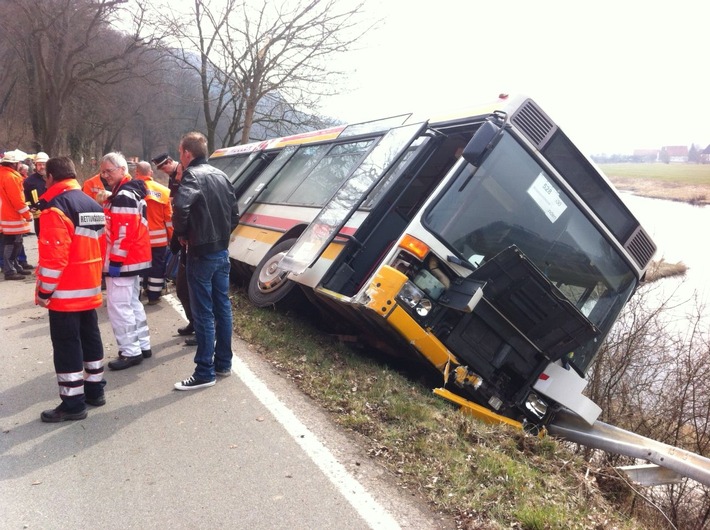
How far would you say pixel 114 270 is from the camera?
4.41 meters

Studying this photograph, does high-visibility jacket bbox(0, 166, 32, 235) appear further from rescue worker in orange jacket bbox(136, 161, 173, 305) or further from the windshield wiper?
the windshield wiper

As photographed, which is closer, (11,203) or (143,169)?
(143,169)

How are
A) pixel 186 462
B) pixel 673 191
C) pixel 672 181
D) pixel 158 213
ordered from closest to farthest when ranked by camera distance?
pixel 186 462 < pixel 158 213 < pixel 673 191 < pixel 672 181

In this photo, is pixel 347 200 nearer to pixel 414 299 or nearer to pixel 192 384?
pixel 414 299

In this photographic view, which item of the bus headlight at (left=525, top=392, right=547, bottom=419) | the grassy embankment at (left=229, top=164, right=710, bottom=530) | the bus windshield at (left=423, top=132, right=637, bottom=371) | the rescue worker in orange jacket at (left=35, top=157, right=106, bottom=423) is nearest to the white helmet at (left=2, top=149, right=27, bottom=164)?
the rescue worker in orange jacket at (left=35, top=157, right=106, bottom=423)

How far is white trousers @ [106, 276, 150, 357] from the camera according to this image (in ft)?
14.8

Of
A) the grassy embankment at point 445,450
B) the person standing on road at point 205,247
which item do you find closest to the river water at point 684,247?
the grassy embankment at point 445,450

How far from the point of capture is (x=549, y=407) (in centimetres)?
488

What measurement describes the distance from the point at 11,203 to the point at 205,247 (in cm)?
584

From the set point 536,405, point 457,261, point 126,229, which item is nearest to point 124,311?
point 126,229

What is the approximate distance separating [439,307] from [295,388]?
137cm

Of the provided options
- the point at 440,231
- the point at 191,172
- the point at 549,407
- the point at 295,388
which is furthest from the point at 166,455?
the point at 549,407

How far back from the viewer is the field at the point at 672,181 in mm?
11953

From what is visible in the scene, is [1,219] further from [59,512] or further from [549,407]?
[549,407]
